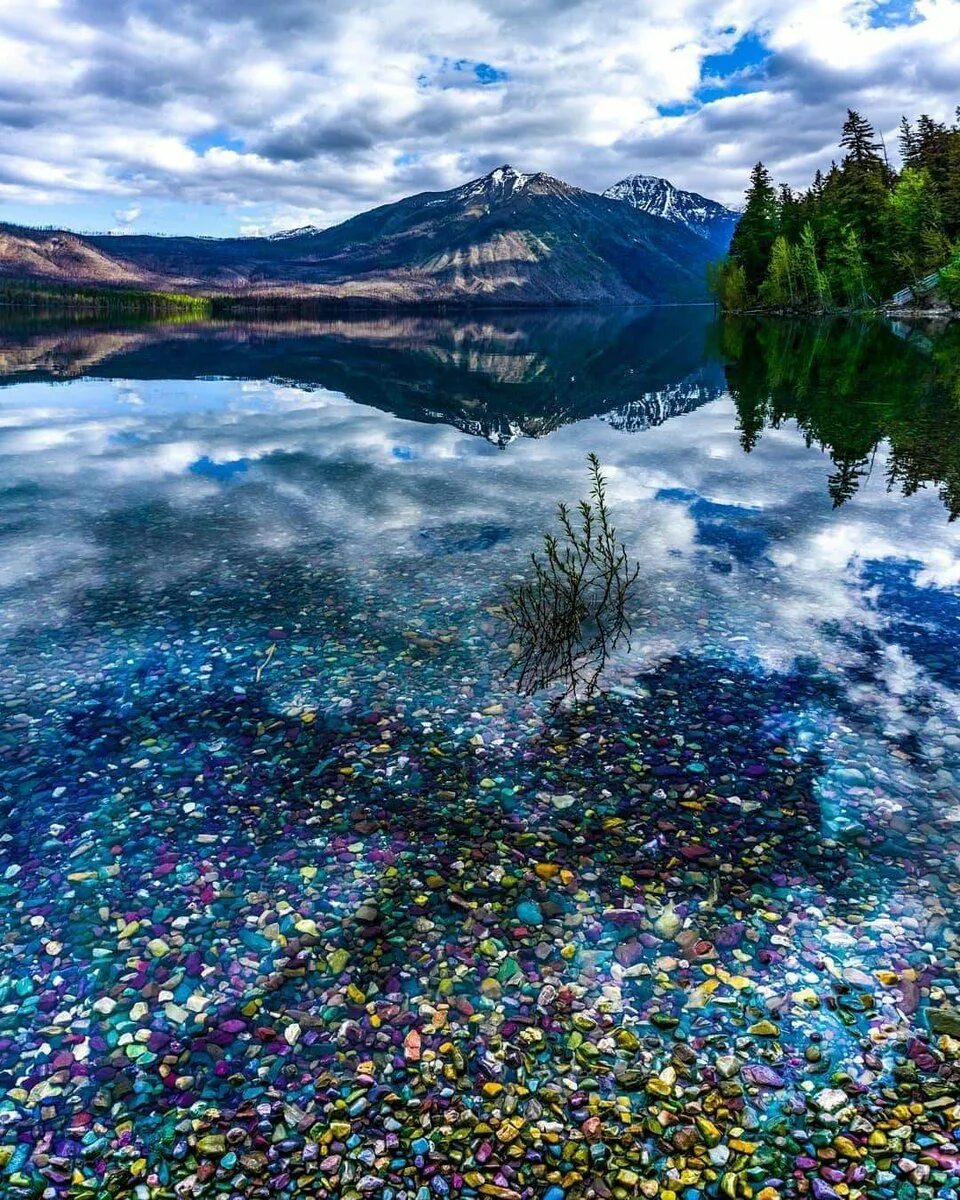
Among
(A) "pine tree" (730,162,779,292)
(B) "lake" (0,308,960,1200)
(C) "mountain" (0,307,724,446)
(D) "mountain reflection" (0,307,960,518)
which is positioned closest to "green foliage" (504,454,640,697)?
(B) "lake" (0,308,960,1200)

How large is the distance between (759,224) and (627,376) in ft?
456

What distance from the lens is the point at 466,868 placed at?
1090 centimetres

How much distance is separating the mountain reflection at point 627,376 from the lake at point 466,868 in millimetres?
16652

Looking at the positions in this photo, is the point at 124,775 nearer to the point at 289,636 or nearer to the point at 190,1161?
the point at 289,636

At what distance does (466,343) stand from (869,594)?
113 m

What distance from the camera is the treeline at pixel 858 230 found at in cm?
13775

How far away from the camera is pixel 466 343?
124 m

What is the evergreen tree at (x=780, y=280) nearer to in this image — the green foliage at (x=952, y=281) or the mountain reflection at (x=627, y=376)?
the mountain reflection at (x=627, y=376)

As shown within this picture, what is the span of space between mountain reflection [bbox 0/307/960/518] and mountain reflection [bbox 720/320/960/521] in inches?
5.3

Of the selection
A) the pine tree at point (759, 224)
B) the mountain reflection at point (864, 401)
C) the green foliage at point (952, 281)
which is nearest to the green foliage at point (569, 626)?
the mountain reflection at point (864, 401)

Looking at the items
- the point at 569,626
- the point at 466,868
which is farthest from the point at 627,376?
the point at 466,868

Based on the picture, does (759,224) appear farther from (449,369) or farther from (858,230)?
(449,369)

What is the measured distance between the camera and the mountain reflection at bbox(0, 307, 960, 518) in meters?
42.8

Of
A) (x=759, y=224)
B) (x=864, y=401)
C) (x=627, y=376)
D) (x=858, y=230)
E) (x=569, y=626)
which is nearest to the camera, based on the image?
(x=569, y=626)
